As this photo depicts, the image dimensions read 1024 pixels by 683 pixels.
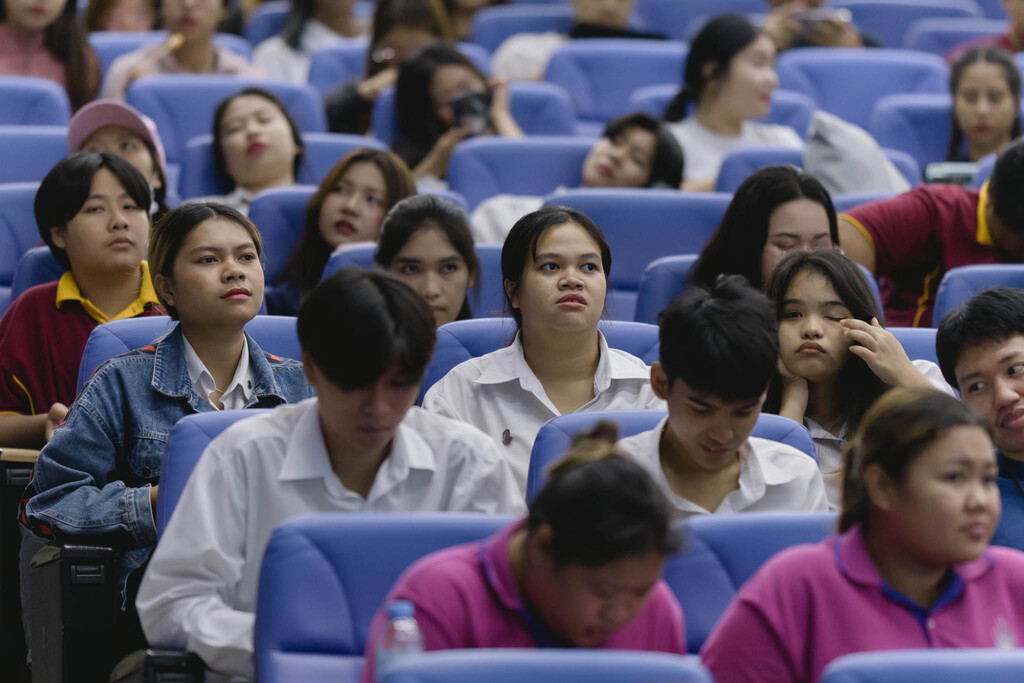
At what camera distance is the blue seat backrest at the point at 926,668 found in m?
1.30

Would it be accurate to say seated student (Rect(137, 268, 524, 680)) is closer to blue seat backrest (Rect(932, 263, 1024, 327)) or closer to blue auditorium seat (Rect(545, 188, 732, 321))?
blue seat backrest (Rect(932, 263, 1024, 327))

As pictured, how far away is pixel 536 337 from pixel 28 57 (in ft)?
9.78

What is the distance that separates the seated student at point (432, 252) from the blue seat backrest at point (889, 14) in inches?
159

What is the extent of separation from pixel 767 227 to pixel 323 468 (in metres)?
1.46

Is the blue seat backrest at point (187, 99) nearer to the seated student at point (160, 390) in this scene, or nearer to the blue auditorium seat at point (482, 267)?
the blue auditorium seat at point (482, 267)

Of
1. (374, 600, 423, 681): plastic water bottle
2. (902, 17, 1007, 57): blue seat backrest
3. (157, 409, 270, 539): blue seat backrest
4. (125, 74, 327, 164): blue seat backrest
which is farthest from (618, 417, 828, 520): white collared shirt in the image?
(902, 17, 1007, 57): blue seat backrest

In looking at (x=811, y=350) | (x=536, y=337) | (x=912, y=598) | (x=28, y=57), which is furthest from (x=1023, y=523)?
(x=28, y=57)

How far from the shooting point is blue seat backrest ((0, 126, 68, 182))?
3.84 meters

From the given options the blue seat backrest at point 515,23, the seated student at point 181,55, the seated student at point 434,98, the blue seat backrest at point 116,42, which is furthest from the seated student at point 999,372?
the blue seat backrest at point 515,23

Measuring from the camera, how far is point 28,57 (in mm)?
4711

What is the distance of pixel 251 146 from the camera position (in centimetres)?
397

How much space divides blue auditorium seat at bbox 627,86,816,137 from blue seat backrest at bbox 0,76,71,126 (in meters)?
1.88

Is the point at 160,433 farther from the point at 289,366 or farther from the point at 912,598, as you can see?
the point at 912,598

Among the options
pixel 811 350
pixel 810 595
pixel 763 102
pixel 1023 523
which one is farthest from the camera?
pixel 763 102
